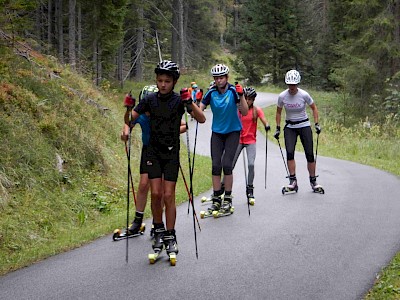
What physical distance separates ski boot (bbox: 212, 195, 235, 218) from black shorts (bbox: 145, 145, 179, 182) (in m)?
2.34

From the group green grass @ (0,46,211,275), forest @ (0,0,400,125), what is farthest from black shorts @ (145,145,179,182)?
forest @ (0,0,400,125)

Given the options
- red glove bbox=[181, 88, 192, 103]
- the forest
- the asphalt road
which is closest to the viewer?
the asphalt road

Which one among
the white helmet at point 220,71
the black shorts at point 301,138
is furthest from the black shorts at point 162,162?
the black shorts at point 301,138

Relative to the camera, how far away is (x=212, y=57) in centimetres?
4931

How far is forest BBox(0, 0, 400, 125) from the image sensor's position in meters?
21.1

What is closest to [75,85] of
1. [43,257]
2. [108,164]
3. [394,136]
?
[108,164]

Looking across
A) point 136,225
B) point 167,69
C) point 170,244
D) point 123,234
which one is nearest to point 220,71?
point 167,69

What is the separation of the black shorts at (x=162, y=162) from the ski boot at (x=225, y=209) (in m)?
2.34

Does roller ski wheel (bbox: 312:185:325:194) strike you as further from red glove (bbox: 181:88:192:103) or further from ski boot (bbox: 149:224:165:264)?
red glove (bbox: 181:88:192:103)

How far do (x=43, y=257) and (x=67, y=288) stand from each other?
141 cm

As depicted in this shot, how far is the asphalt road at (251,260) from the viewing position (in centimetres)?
515

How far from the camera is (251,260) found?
6035 millimetres

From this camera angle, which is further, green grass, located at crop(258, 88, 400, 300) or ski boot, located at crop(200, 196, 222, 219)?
green grass, located at crop(258, 88, 400, 300)

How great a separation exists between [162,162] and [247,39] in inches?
1769
